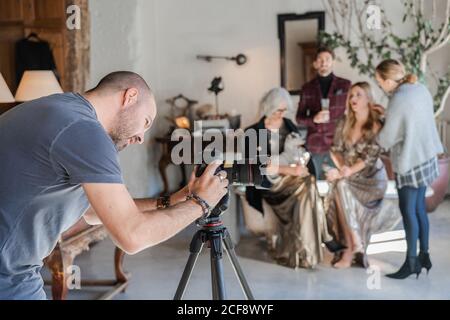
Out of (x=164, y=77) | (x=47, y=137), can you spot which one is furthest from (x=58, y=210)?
(x=164, y=77)

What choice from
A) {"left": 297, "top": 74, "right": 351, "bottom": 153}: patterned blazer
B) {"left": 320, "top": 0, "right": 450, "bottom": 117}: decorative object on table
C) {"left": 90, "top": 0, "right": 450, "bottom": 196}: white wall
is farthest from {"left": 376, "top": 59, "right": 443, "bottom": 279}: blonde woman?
{"left": 90, "top": 0, "right": 450, "bottom": 196}: white wall

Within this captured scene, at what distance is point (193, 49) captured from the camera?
13.1ft

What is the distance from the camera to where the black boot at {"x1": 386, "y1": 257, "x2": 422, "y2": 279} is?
8.18 ft

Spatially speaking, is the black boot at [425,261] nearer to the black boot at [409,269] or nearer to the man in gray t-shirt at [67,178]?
the black boot at [409,269]

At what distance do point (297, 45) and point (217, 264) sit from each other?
9.73 ft

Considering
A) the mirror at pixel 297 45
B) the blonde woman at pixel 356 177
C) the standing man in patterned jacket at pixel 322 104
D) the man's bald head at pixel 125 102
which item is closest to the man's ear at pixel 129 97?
the man's bald head at pixel 125 102

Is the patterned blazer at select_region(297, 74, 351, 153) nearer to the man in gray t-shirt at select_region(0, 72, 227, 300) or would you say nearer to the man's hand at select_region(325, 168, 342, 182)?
the man's hand at select_region(325, 168, 342, 182)

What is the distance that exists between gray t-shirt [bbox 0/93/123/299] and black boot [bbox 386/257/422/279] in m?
2.00

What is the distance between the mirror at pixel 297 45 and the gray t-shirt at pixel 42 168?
3194 mm

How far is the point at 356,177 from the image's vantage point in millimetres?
2701

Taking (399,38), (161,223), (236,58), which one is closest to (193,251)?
(161,223)

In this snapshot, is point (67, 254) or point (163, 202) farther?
point (67, 254)

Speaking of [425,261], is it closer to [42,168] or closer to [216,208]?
[216,208]
